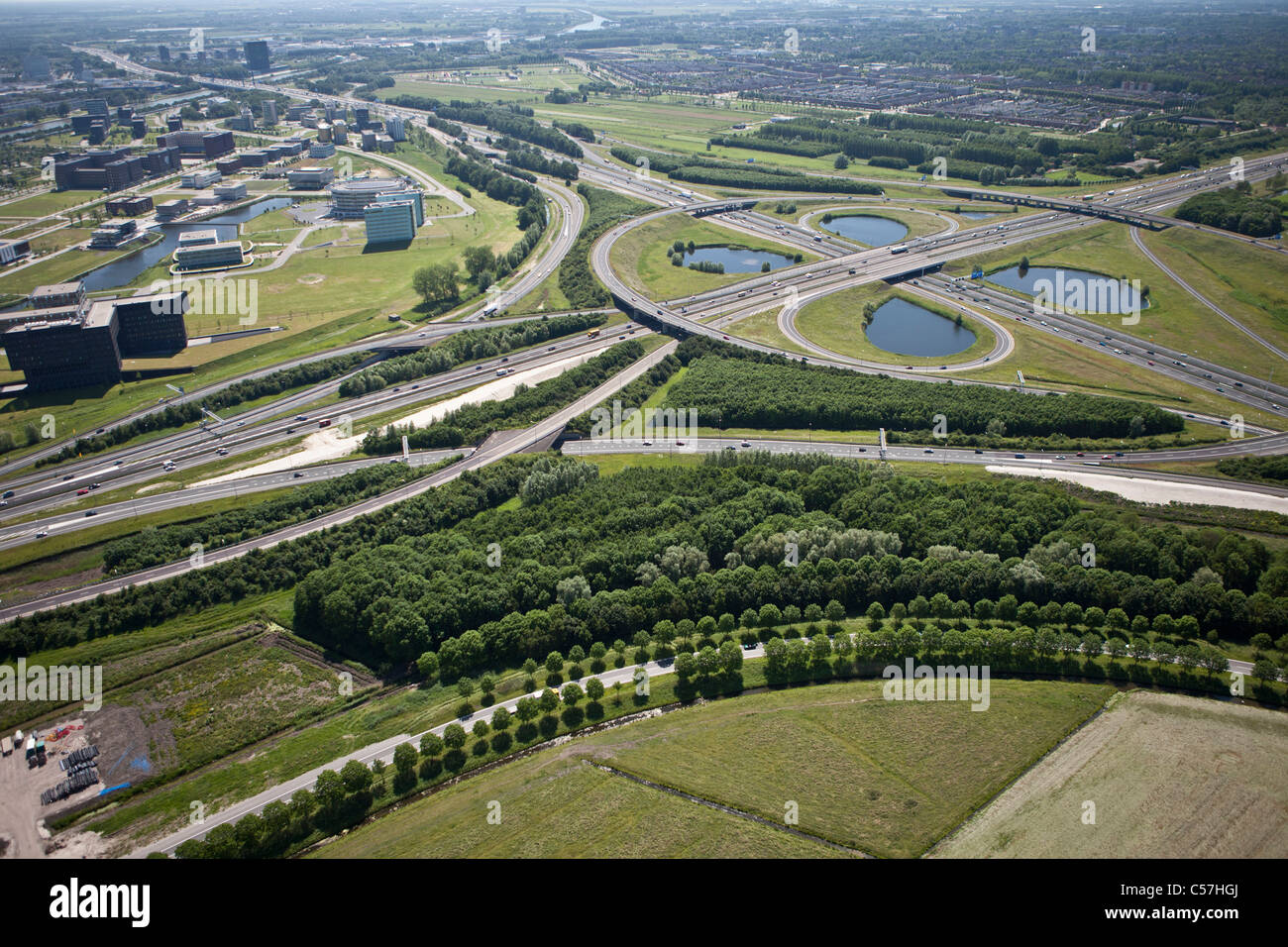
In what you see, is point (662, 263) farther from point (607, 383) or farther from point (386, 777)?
point (386, 777)

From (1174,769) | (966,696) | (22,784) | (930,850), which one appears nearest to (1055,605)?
(966,696)

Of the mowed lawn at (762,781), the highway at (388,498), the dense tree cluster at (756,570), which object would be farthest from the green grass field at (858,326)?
the mowed lawn at (762,781)

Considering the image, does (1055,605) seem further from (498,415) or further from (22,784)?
(22,784)

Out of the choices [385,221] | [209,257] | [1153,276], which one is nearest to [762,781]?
[1153,276]

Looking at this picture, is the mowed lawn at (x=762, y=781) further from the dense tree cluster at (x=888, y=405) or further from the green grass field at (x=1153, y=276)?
the green grass field at (x=1153, y=276)

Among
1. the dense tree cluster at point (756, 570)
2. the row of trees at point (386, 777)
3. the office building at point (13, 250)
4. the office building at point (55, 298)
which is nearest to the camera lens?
the row of trees at point (386, 777)

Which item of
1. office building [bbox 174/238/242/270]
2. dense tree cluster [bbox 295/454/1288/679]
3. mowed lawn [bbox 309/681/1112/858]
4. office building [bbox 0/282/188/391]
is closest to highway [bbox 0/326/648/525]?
office building [bbox 0/282/188/391]

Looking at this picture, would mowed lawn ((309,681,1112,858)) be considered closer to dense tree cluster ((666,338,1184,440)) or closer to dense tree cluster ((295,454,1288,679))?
dense tree cluster ((295,454,1288,679))
